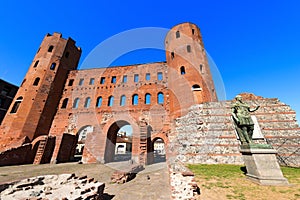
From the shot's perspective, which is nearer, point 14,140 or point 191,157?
point 191,157

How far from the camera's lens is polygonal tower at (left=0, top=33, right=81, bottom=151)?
16.4 metres

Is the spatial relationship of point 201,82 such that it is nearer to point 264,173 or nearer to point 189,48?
point 189,48

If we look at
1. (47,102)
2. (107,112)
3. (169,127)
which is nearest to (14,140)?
(47,102)

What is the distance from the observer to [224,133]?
37.2ft

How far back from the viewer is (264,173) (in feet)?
17.5

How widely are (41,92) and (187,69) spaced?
19.5 m

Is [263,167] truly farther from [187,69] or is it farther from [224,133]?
[187,69]

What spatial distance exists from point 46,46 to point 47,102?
954cm

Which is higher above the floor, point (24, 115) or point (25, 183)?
point (24, 115)

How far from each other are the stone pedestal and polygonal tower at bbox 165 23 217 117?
9.14 meters

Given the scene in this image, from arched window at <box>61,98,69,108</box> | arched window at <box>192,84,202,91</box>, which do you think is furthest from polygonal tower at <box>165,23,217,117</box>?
arched window at <box>61,98,69,108</box>

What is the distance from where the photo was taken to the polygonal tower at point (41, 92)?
646 inches

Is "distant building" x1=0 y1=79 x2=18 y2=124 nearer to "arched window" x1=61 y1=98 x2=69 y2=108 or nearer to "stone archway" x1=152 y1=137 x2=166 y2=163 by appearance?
"arched window" x1=61 y1=98 x2=69 y2=108

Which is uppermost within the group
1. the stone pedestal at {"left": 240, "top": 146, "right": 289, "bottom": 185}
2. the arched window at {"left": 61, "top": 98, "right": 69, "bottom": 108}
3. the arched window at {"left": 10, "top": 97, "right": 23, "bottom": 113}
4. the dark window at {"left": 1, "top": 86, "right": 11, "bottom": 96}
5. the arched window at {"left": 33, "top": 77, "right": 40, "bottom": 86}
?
the dark window at {"left": 1, "top": 86, "right": 11, "bottom": 96}
